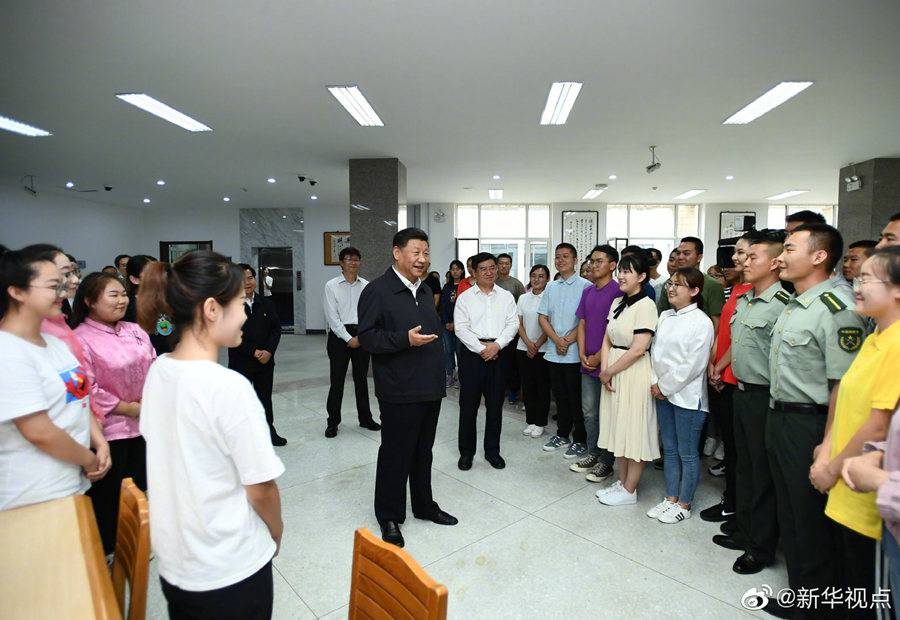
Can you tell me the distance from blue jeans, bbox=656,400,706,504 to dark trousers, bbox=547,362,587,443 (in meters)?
0.91

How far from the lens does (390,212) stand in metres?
6.98

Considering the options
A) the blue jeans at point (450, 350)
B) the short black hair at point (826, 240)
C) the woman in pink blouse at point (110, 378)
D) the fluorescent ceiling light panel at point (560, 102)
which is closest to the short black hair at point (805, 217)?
the short black hair at point (826, 240)

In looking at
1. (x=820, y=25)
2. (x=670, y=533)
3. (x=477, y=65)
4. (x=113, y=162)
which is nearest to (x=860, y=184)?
(x=820, y=25)

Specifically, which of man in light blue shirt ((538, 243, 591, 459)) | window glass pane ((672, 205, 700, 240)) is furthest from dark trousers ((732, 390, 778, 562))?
window glass pane ((672, 205, 700, 240))

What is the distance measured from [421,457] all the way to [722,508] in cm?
186

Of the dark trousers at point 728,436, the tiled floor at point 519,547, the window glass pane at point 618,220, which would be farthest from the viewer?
the window glass pane at point 618,220

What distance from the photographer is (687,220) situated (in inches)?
479

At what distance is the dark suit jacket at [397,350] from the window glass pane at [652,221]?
36.3 feet

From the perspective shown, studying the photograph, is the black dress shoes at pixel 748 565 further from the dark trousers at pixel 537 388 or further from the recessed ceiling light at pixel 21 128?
the recessed ceiling light at pixel 21 128

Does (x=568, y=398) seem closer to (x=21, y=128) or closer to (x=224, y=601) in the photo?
(x=224, y=601)

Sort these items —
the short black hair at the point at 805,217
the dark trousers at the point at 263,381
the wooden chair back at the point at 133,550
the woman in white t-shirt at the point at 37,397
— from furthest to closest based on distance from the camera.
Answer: the dark trousers at the point at 263,381 < the short black hair at the point at 805,217 < the woman in white t-shirt at the point at 37,397 < the wooden chair back at the point at 133,550

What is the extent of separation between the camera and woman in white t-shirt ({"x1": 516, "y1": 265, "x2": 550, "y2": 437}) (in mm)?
4344

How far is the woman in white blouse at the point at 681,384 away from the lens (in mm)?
2650

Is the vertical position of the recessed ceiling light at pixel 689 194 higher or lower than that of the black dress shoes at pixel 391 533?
higher
